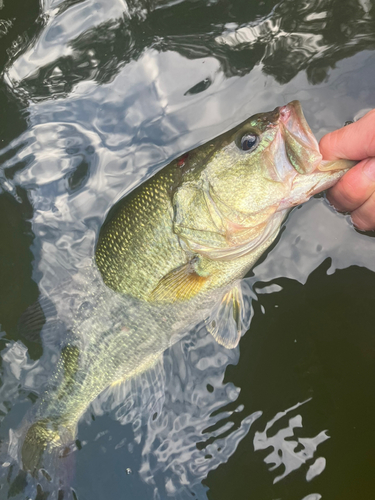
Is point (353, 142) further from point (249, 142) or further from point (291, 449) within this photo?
point (291, 449)

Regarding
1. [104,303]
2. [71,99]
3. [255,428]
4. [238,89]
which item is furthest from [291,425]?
[71,99]

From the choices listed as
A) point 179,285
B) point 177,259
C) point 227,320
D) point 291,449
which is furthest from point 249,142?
point 291,449

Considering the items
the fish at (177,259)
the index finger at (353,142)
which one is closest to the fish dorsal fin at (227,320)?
the fish at (177,259)

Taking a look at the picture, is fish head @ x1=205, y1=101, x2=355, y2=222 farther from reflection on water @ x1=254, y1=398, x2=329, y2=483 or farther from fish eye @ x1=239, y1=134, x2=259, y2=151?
reflection on water @ x1=254, y1=398, x2=329, y2=483

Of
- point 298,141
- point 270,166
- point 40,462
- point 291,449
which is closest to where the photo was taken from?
point 298,141

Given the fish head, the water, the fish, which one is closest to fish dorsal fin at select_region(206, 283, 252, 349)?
the fish

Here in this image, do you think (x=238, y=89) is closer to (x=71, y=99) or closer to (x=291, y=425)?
(x=71, y=99)

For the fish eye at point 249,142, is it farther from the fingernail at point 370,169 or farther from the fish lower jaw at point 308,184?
the fingernail at point 370,169
